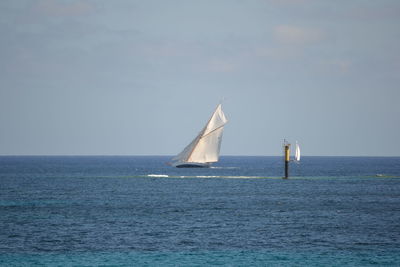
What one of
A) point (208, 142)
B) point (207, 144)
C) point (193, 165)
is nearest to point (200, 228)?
point (208, 142)

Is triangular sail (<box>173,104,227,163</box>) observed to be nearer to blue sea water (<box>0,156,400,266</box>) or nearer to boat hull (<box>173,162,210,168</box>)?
boat hull (<box>173,162,210,168</box>)

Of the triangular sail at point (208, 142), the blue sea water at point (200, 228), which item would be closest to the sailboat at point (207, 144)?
the triangular sail at point (208, 142)

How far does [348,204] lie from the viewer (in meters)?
82.9

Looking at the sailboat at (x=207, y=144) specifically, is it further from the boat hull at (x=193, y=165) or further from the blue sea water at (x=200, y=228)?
the blue sea water at (x=200, y=228)

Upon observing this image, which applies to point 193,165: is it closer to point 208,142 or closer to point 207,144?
point 207,144

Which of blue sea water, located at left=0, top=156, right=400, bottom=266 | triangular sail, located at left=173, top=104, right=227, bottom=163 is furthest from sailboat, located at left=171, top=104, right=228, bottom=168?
blue sea water, located at left=0, top=156, right=400, bottom=266

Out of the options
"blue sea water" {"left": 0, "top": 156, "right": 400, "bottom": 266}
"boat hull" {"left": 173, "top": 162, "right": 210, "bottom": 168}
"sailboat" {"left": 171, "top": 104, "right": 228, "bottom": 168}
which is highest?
"sailboat" {"left": 171, "top": 104, "right": 228, "bottom": 168}

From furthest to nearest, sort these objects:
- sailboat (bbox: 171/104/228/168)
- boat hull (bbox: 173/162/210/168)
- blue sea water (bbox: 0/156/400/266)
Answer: boat hull (bbox: 173/162/210/168) < sailboat (bbox: 171/104/228/168) < blue sea water (bbox: 0/156/400/266)

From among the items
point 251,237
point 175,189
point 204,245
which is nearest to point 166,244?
point 204,245

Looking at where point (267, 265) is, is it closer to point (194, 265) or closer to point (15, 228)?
point (194, 265)

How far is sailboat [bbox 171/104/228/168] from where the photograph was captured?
17462 centimetres

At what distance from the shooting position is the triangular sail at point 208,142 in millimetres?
174625

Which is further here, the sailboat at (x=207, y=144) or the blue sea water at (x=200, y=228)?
the sailboat at (x=207, y=144)

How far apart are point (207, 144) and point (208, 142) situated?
0.97 meters
